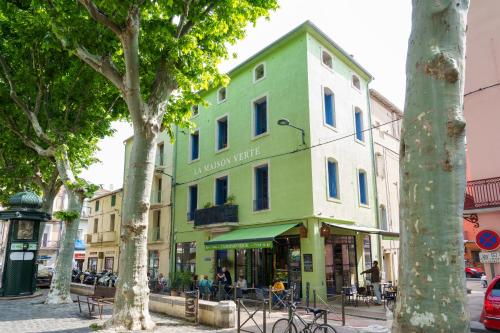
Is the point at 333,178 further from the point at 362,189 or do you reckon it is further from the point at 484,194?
the point at 484,194

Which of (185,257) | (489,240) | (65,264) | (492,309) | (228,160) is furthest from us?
(185,257)

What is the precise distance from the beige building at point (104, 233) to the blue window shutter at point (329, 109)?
18841 millimetres

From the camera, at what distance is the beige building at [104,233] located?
30697 millimetres

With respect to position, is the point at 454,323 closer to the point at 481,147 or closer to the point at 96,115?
the point at 481,147

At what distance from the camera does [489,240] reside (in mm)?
10352

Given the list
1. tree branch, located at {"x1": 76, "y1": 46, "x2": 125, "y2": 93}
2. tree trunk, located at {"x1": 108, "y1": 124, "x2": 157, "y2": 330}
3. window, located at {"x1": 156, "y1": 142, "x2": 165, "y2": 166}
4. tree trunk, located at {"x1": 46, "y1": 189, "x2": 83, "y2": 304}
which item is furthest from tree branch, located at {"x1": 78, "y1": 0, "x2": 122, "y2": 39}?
window, located at {"x1": 156, "y1": 142, "x2": 165, "y2": 166}

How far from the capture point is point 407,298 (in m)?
3.38

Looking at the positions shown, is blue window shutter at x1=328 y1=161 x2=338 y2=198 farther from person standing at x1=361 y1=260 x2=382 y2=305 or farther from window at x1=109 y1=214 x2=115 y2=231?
window at x1=109 y1=214 x2=115 y2=231

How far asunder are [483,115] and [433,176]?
42.2 ft

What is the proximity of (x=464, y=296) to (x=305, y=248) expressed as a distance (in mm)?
12640

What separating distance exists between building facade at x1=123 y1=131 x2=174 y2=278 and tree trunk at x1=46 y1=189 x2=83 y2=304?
9915mm

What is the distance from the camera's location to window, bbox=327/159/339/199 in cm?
1748

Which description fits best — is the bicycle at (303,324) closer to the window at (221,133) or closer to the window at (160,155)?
the window at (221,133)

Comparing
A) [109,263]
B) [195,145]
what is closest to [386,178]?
[195,145]
